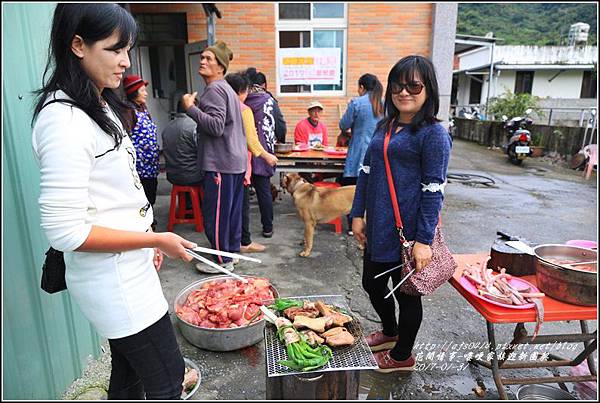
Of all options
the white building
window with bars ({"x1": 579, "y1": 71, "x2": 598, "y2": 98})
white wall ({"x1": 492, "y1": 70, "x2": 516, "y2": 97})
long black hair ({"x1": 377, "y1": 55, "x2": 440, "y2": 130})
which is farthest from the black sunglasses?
window with bars ({"x1": 579, "y1": 71, "x2": 598, "y2": 98})

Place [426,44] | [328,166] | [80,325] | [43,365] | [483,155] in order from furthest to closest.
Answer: [483,155] < [426,44] < [328,166] < [80,325] < [43,365]

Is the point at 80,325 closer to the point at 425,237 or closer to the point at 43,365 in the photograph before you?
the point at 43,365

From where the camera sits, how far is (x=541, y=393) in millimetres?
2506

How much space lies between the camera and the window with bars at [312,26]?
26.2ft

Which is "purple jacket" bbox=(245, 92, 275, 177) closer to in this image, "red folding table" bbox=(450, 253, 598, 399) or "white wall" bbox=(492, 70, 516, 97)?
"red folding table" bbox=(450, 253, 598, 399)

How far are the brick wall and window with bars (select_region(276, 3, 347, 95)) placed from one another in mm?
182

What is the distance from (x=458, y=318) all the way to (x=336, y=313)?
1680 mm

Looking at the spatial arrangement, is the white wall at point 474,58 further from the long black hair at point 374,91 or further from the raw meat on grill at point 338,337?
the raw meat on grill at point 338,337

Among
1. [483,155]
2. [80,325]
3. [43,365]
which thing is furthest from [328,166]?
[483,155]

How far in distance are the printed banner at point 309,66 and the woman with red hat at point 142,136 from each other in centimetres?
419

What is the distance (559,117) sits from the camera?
58.7 ft

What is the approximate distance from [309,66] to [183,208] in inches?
174

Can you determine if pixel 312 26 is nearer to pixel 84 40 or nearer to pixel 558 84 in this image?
pixel 84 40

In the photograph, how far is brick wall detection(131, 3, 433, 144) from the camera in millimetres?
7805
